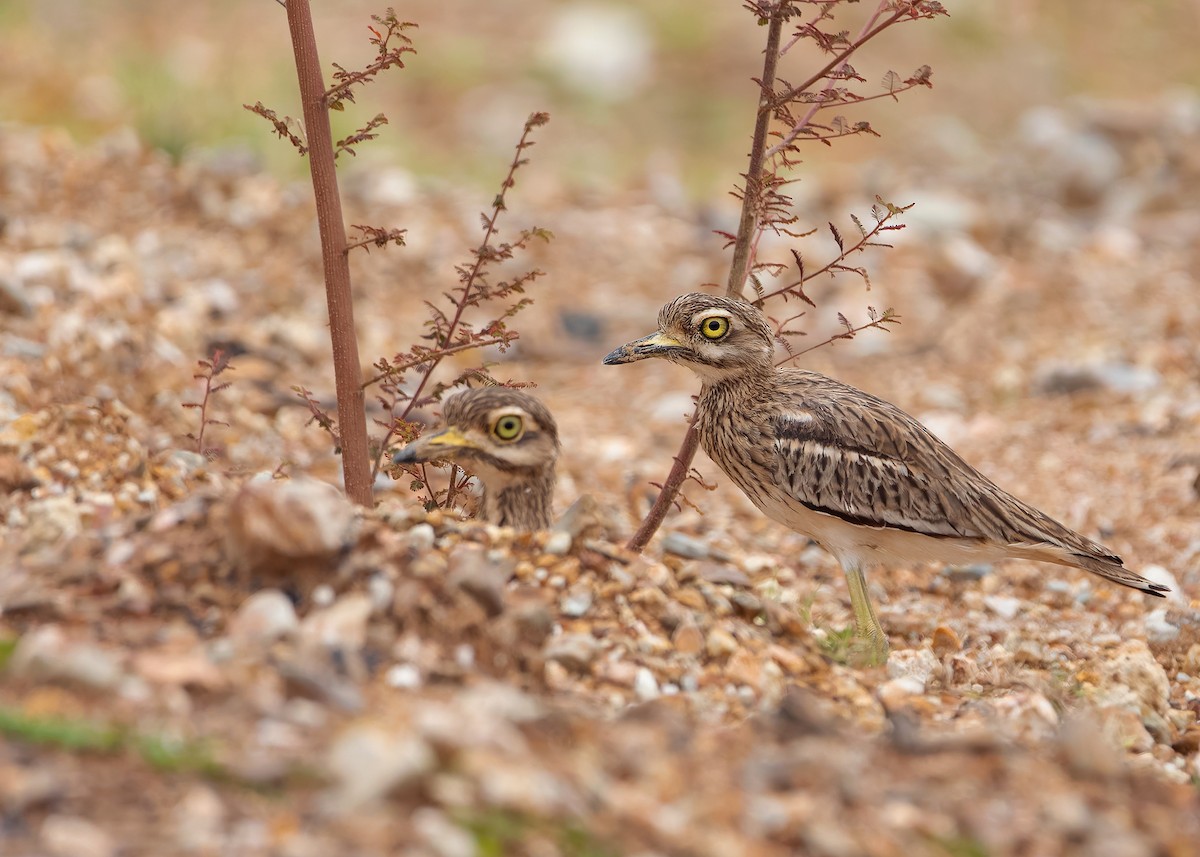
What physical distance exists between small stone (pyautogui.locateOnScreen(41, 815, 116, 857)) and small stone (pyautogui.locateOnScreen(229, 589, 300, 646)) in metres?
0.74

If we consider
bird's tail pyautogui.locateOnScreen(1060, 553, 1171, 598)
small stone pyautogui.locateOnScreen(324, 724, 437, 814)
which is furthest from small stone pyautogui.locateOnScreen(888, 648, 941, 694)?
small stone pyautogui.locateOnScreen(324, 724, 437, 814)

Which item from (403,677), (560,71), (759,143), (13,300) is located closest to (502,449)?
(759,143)

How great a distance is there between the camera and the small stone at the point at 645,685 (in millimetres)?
3512

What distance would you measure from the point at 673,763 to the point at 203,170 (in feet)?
23.6

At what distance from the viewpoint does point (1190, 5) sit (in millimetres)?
16359

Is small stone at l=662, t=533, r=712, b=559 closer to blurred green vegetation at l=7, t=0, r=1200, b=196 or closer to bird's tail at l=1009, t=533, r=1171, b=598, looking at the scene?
bird's tail at l=1009, t=533, r=1171, b=598

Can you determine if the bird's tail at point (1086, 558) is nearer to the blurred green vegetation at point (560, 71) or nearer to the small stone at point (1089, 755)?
the small stone at point (1089, 755)

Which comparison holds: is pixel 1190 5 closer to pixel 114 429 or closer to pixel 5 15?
pixel 5 15

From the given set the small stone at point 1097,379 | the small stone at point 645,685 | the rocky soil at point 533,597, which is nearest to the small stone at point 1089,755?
the rocky soil at point 533,597

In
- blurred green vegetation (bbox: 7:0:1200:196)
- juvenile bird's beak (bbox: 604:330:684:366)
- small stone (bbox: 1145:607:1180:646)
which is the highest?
blurred green vegetation (bbox: 7:0:1200:196)

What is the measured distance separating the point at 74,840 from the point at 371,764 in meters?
0.50

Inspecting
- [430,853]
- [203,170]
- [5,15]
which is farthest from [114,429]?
[5,15]

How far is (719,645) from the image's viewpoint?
386 centimetres

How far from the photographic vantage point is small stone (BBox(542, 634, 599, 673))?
11.6 ft
